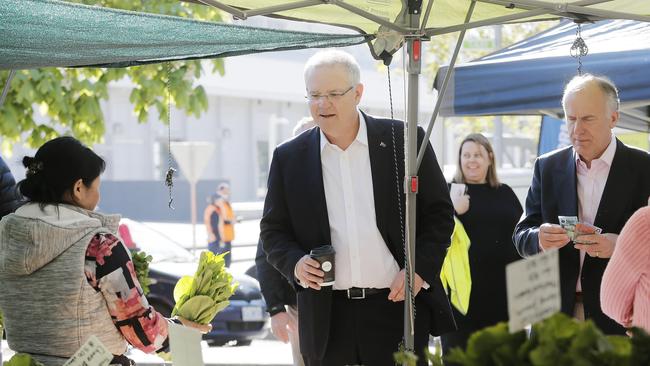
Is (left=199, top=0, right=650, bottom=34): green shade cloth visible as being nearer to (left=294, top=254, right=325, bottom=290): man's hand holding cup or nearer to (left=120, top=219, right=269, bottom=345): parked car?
(left=294, top=254, right=325, bottom=290): man's hand holding cup

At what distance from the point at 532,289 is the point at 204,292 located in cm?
182

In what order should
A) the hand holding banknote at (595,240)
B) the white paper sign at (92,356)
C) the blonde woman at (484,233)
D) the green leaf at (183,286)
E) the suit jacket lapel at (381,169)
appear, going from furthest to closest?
1. the blonde woman at (484,233)
2. the suit jacket lapel at (381,169)
3. the hand holding banknote at (595,240)
4. the green leaf at (183,286)
5. the white paper sign at (92,356)

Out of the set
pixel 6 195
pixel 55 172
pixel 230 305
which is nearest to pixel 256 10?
pixel 55 172

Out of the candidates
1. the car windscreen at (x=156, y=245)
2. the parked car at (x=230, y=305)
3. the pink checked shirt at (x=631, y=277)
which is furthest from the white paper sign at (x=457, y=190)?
the car windscreen at (x=156, y=245)

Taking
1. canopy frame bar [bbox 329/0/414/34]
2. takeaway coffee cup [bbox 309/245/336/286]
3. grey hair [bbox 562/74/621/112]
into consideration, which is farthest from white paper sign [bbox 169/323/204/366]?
grey hair [bbox 562/74/621/112]

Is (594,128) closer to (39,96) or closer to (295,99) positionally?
(39,96)

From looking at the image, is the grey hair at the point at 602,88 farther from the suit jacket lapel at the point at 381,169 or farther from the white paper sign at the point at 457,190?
the white paper sign at the point at 457,190

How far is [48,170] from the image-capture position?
3242mm

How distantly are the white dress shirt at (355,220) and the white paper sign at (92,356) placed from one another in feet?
4.78

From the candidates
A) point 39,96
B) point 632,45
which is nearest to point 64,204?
point 632,45

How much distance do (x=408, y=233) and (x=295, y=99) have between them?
1283 inches

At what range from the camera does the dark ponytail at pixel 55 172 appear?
10.6 feet

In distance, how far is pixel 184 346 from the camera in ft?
10.4

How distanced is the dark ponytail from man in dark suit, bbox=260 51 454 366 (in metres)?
0.92
